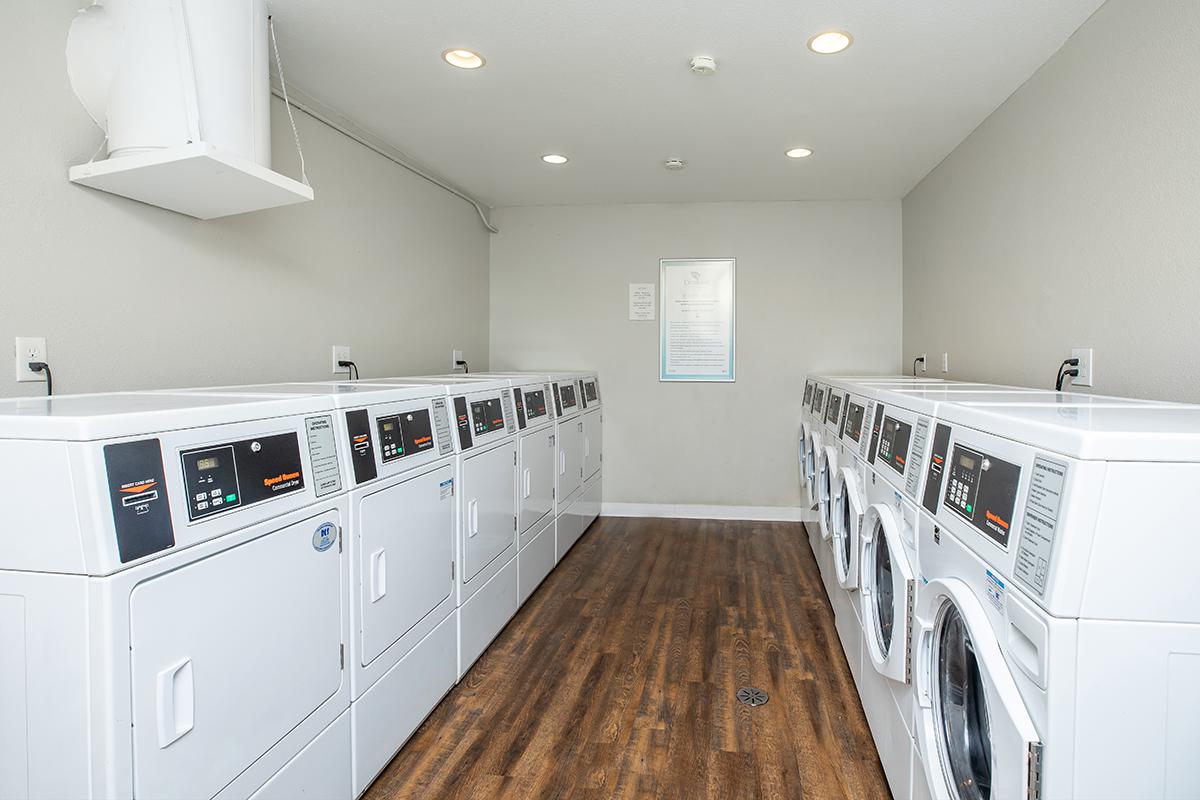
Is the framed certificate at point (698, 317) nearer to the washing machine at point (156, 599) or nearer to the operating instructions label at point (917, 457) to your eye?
the operating instructions label at point (917, 457)

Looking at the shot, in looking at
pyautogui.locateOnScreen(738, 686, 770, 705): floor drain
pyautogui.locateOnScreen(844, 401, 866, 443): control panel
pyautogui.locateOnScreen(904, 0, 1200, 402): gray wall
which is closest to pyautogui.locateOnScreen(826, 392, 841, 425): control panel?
pyautogui.locateOnScreen(844, 401, 866, 443): control panel

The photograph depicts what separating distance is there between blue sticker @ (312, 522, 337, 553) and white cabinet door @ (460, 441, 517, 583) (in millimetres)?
760

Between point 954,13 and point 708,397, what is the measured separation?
9.88ft

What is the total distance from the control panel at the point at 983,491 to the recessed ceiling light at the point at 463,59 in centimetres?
212

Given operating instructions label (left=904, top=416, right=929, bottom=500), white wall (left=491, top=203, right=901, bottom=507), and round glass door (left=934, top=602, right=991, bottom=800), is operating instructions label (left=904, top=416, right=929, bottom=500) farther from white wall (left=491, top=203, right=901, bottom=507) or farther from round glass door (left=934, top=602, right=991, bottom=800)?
white wall (left=491, top=203, right=901, bottom=507)

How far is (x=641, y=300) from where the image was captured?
194 inches

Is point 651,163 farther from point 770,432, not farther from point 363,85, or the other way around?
point 770,432

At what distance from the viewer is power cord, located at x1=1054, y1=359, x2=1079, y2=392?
2.36 m

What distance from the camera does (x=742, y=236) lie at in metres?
4.79

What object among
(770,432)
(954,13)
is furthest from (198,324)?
(770,432)

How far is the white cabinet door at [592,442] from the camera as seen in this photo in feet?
14.4

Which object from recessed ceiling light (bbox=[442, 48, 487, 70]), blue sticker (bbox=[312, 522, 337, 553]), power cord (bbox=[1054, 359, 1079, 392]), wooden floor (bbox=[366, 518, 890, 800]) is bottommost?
wooden floor (bbox=[366, 518, 890, 800])

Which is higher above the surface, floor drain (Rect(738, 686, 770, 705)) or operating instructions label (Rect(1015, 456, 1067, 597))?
operating instructions label (Rect(1015, 456, 1067, 597))

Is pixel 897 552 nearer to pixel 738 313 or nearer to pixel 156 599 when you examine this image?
pixel 156 599
